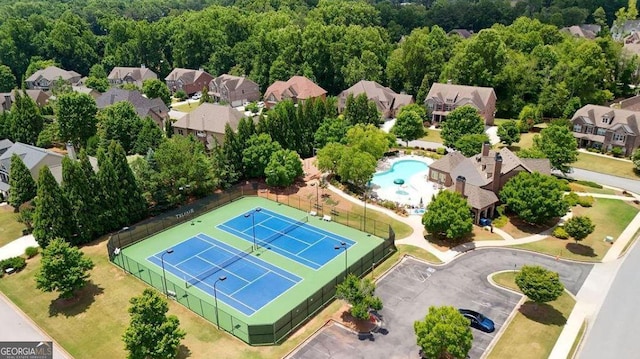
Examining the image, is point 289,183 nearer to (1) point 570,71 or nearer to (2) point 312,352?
(2) point 312,352

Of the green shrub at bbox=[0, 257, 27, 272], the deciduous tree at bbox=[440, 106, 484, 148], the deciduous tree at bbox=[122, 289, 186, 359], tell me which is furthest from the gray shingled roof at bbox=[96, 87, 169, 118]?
the deciduous tree at bbox=[122, 289, 186, 359]

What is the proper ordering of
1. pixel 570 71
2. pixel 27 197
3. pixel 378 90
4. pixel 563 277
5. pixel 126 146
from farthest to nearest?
1. pixel 378 90
2. pixel 570 71
3. pixel 126 146
4. pixel 27 197
5. pixel 563 277

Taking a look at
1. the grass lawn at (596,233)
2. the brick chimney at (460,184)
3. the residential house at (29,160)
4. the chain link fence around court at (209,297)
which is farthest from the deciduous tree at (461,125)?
the residential house at (29,160)

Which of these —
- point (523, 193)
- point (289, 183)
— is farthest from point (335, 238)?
point (523, 193)

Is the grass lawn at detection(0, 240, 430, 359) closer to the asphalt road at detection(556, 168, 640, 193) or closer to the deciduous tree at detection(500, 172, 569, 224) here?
the deciduous tree at detection(500, 172, 569, 224)

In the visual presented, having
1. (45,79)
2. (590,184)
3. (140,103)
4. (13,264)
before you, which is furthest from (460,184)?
(45,79)

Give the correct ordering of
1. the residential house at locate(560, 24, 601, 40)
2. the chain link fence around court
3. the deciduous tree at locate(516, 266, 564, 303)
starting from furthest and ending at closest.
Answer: the residential house at locate(560, 24, 601, 40) → the deciduous tree at locate(516, 266, 564, 303) → the chain link fence around court
